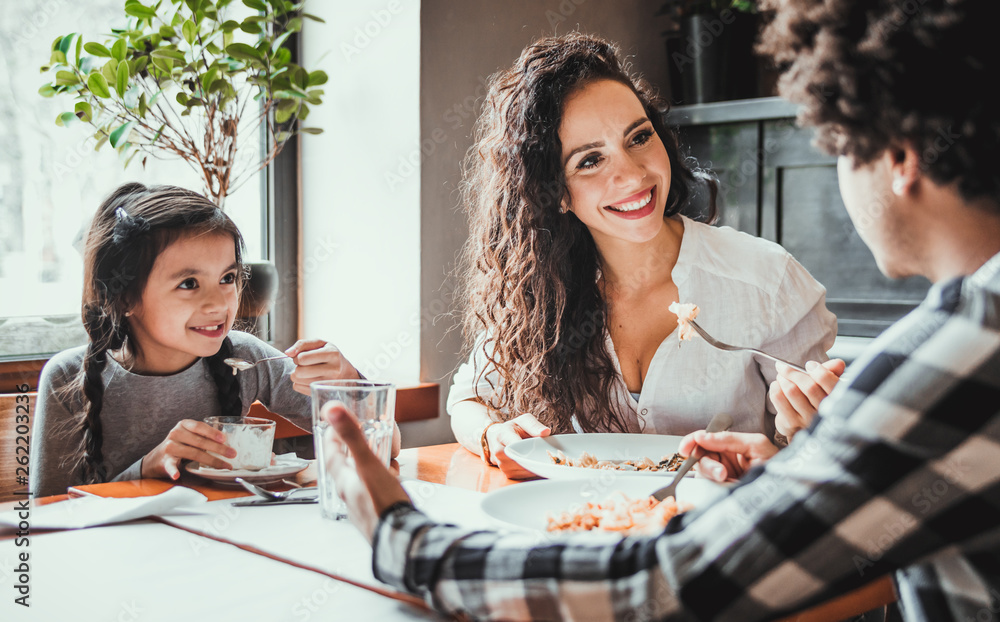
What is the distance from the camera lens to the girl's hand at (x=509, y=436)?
1.17 m

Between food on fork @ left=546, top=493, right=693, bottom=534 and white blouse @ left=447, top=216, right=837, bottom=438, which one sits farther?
white blouse @ left=447, top=216, right=837, bottom=438

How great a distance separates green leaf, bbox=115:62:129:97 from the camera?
1.80 metres

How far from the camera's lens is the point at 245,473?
107 centimetres

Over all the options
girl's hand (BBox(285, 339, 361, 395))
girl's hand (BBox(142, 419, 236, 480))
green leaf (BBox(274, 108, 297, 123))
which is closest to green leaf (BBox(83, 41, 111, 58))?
green leaf (BBox(274, 108, 297, 123))

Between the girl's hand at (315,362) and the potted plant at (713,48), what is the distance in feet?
6.19

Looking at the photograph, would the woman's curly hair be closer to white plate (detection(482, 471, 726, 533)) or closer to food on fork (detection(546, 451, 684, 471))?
white plate (detection(482, 471, 726, 533))

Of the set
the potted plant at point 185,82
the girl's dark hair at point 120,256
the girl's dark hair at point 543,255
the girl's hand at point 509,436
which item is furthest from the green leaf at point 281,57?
the girl's hand at point 509,436

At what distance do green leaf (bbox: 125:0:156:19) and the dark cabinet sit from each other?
1.62 m

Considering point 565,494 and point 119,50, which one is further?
point 119,50

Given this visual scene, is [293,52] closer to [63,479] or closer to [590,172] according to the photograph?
[590,172]

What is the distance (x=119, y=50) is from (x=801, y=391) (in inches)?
61.9

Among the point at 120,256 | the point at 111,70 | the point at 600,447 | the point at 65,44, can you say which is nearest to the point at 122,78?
the point at 111,70

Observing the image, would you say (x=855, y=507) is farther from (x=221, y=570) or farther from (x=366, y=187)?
(x=366, y=187)

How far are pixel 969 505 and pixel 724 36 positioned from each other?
2451 mm
